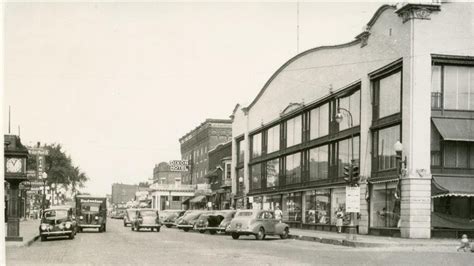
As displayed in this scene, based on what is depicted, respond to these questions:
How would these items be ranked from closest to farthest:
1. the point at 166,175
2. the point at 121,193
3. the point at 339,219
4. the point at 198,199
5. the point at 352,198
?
the point at 352,198 < the point at 339,219 < the point at 198,199 < the point at 166,175 < the point at 121,193

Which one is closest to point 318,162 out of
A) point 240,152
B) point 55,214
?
point 55,214

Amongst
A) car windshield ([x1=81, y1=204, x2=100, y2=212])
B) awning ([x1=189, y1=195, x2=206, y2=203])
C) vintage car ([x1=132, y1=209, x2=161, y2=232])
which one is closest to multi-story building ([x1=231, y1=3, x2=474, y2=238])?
vintage car ([x1=132, y1=209, x2=161, y2=232])

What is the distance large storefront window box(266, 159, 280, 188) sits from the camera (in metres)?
58.0

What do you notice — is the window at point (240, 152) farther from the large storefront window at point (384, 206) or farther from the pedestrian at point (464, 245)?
the pedestrian at point (464, 245)

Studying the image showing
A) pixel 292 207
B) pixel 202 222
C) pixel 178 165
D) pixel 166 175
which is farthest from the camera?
pixel 166 175

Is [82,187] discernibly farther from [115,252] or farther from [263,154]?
[115,252]

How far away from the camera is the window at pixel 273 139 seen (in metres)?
58.7

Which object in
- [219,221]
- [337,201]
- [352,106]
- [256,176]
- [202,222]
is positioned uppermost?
[352,106]

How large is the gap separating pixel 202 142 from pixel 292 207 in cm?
4608

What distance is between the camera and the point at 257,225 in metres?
33.4

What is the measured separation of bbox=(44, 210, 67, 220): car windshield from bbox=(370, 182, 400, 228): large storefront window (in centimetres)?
1647

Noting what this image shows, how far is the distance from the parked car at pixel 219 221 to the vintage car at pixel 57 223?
10.8 m

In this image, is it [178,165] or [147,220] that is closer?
[147,220]

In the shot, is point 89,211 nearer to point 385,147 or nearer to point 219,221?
point 219,221
